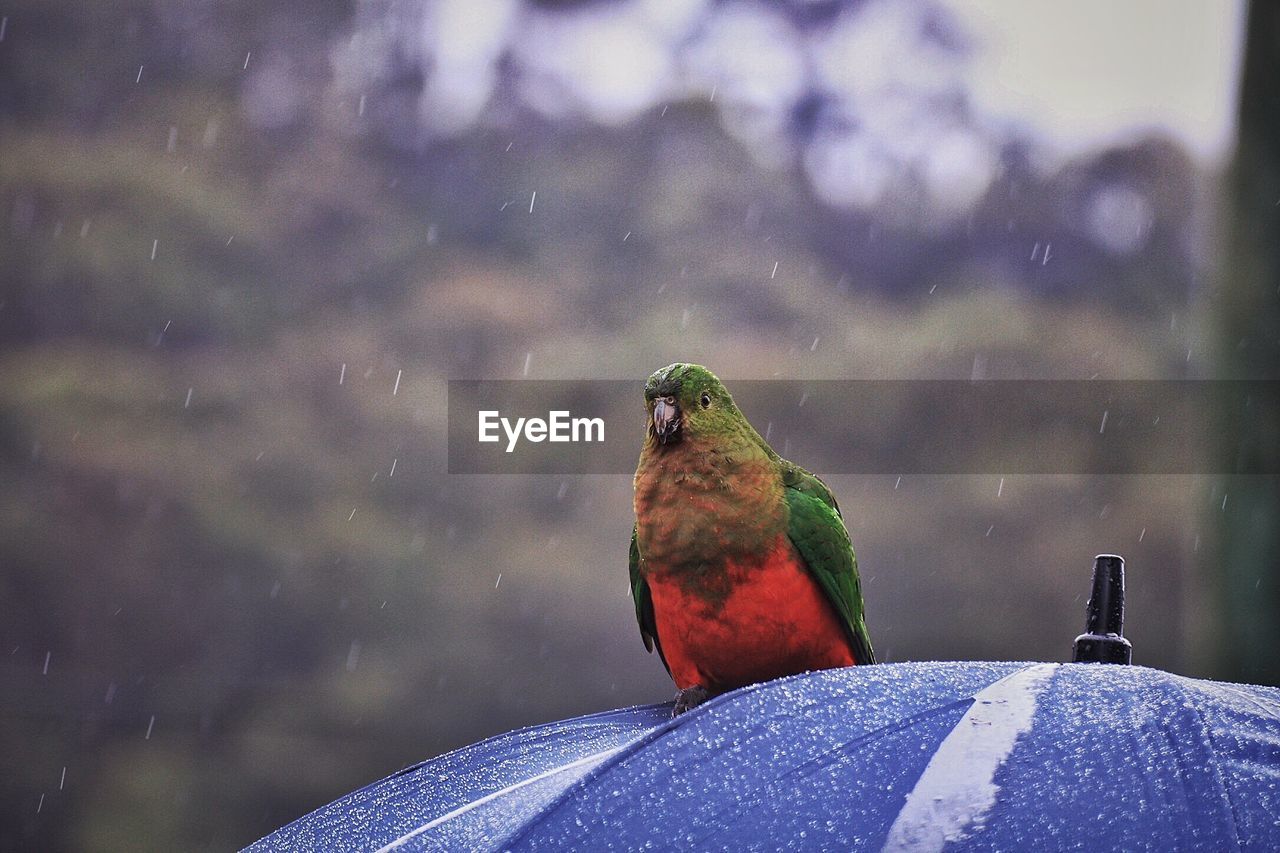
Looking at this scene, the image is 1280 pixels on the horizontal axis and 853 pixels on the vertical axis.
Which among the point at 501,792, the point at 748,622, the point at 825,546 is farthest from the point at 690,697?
the point at 501,792

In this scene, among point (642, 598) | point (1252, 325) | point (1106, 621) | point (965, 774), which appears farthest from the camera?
point (1252, 325)

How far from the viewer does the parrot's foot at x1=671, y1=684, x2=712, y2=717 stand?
38.8 inches

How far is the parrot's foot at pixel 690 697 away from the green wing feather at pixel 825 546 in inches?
5.9

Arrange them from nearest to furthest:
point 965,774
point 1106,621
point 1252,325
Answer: point 965,774 → point 1106,621 → point 1252,325

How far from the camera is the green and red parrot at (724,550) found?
3.35ft

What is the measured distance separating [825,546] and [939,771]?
57cm

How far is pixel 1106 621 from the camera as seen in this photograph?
68cm

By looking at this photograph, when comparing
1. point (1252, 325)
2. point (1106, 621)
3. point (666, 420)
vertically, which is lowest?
point (1106, 621)

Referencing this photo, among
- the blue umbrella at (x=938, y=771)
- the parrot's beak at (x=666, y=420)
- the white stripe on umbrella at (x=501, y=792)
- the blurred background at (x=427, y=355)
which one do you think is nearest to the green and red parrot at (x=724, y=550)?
the parrot's beak at (x=666, y=420)

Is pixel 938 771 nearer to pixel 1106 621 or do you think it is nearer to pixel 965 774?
pixel 965 774

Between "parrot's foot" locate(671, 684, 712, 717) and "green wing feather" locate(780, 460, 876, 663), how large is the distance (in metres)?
0.15

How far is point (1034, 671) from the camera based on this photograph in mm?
588

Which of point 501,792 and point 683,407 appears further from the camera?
point 683,407

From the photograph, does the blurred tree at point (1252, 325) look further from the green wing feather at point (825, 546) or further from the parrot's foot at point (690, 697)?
the parrot's foot at point (690, 697)
